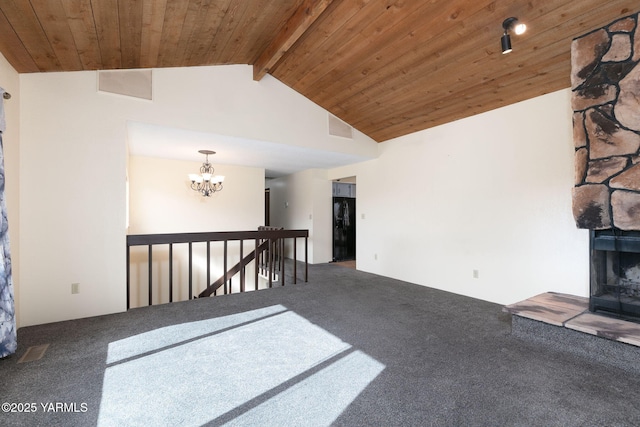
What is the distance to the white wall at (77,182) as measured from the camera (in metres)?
3.02

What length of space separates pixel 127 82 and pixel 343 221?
5430 mm

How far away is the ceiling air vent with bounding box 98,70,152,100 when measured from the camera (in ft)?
10.9

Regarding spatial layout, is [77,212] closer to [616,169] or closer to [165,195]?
[165,195]

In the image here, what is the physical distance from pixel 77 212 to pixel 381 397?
3.56m

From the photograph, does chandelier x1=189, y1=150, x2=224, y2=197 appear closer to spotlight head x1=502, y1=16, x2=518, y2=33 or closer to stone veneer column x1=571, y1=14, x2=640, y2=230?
spotlight head x1=502, y1=16, x2=518, y2=33

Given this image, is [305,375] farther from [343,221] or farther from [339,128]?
[343,221]

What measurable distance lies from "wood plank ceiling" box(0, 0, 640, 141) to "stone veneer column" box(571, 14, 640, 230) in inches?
8.0

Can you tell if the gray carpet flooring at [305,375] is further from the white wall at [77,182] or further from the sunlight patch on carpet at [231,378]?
the white wall at [77,182]

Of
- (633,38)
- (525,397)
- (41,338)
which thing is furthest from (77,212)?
(633,38)

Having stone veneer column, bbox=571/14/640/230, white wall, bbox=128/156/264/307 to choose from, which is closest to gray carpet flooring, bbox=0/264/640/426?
stone veneer column, bbox=571/14/640/230

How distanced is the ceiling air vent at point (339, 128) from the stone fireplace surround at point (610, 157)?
3189 millimetres

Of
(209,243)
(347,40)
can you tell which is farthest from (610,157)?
(209,243)

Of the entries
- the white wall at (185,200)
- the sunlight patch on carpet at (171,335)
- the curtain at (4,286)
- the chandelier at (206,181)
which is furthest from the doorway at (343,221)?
the curtain at (4,286)

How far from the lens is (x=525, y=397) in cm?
186
